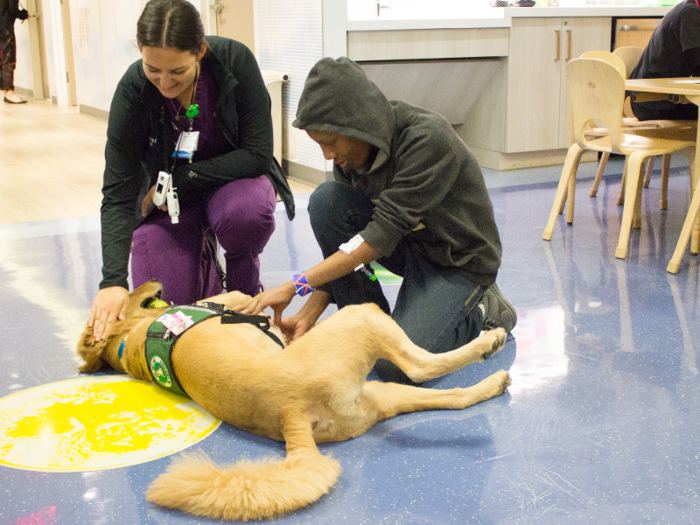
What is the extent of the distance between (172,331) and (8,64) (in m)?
10.5

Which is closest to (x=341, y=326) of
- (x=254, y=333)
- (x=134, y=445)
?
(x=254, y=333)

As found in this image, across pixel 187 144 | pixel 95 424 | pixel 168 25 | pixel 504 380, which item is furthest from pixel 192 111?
pixel 504 380

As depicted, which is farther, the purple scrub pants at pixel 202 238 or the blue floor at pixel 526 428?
the purple scrub pants at pixel 202 238

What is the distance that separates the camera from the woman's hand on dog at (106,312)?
6.35 ft

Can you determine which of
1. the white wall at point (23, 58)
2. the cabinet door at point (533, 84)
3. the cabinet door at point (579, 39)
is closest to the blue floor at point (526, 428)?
the cabinet door at point (533, 84)

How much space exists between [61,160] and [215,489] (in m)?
5.19

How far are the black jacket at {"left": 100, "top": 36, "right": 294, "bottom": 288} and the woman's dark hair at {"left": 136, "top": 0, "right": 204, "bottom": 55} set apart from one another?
26cm

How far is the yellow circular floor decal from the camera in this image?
1.59m

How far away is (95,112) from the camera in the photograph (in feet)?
28.7

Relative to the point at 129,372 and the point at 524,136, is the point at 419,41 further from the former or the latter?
the point at 129,372

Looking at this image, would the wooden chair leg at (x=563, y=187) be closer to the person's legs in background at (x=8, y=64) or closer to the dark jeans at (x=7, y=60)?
the person's legs in background at (x=8, y=64)

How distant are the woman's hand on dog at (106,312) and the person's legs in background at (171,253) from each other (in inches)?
16.2

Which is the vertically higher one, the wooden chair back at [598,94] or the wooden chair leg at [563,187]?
the wooden chair back at [598,94]

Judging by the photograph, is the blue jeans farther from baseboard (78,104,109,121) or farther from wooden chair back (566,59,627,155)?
baseboard (78,104,109,121)
